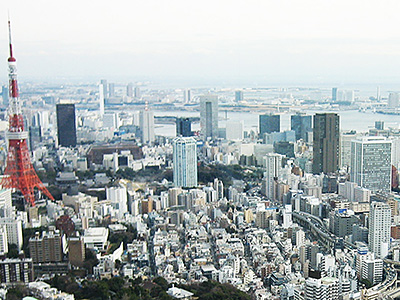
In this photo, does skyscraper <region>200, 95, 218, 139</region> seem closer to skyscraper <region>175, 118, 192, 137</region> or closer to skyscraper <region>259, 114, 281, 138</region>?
skyscraper <region>175, 118, 192, 137</region>

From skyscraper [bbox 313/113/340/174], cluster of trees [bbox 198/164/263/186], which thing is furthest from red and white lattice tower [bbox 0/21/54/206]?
skyscraper [bbox 313/113/340/174]

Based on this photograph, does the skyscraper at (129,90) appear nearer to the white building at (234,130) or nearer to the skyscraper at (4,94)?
the white building at (234,130)

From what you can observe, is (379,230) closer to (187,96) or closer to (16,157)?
(16,157)

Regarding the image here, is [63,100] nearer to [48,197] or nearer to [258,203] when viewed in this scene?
[48,197]

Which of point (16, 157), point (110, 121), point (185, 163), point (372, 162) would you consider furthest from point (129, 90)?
point (372, 162)

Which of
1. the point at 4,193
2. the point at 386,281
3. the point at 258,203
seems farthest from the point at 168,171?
the point at 386,281
